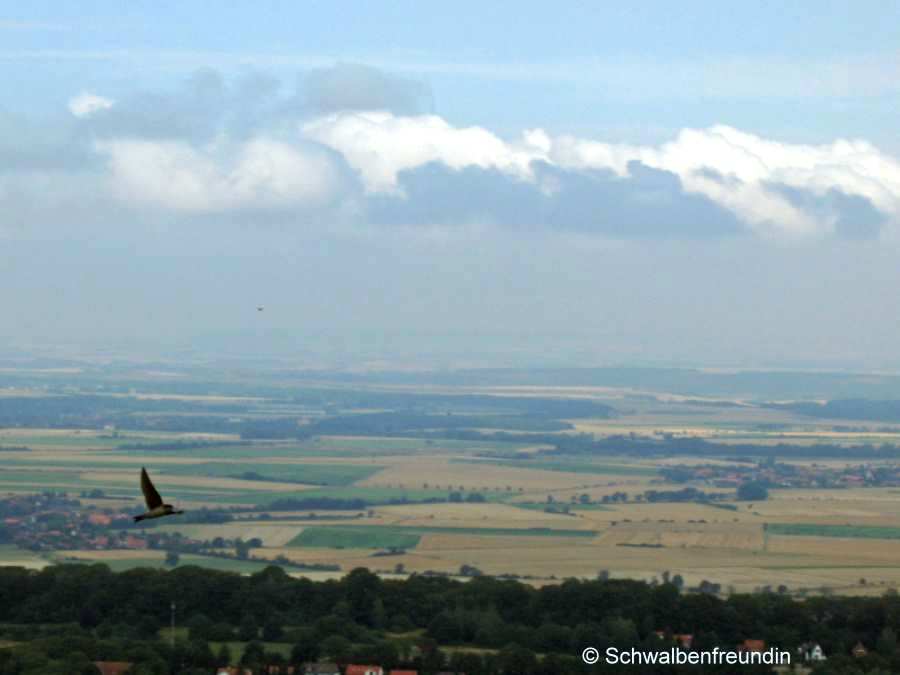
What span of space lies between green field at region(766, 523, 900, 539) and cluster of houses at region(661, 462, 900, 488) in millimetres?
23333

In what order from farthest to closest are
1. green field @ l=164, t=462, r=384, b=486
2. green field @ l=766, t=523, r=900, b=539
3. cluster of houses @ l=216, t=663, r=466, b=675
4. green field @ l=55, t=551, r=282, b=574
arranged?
green field @ l=164, t=462, r=384, b=486
green field @ l=766, t=523, r=900, b=539
green field @ l=55, t=551, r=282, b=574
cluster of houses @ l=216, t=663, r=466, b=675

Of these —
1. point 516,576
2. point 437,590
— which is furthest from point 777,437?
point 437,590

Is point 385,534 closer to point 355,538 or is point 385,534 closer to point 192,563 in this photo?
point 355,538

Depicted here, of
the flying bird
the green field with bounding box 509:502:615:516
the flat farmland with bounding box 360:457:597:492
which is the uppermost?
the flying bird

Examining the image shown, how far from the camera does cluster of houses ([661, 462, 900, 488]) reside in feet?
343

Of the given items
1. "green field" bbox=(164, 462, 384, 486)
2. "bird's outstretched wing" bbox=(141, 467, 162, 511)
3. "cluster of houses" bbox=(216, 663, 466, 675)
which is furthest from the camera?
"green field" bbox=(164, 462, 384, 486)

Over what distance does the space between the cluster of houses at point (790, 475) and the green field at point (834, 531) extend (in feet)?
76.6

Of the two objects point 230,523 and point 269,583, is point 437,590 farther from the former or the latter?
point 230,523

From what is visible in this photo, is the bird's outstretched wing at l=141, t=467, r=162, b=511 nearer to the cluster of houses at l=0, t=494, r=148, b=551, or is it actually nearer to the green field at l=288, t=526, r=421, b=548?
the cluster of houses at l=0, t=494, r=148, b=551

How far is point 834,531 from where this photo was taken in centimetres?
7556

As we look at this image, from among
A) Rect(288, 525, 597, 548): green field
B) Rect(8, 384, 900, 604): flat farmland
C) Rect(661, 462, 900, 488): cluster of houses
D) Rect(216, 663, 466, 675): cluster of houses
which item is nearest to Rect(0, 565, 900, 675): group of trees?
Rect(216, 663, 466, 675): cluster of houses

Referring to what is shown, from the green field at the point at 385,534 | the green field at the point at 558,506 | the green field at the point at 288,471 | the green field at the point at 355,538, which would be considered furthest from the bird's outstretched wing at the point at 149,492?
the green field at the point at 288,471

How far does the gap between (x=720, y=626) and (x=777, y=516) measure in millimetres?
43494

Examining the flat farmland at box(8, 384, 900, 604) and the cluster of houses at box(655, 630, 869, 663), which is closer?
the cluster of houses at box(655, 630, 869, 663)
